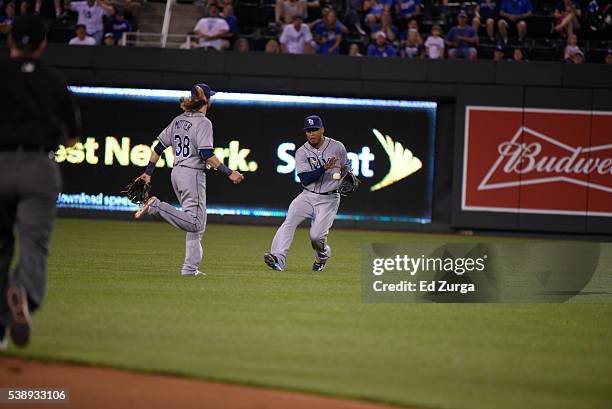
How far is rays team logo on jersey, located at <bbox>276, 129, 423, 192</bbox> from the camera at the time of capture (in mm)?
21891

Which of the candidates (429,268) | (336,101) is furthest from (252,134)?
(429,268)

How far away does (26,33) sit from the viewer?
271 inches

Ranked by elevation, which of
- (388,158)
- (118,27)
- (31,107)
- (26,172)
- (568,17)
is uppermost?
(568,17)

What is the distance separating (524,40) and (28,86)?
16.8 meters

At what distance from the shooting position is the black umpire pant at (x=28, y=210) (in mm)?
6641

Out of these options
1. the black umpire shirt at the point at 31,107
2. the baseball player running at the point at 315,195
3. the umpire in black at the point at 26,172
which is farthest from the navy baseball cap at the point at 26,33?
the baseball player running at the point at 315,195

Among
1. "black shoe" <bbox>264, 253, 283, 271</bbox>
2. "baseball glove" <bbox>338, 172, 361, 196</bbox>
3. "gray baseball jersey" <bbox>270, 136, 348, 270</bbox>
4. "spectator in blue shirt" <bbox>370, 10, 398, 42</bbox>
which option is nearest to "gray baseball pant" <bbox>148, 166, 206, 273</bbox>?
"black shoe" <bbox>264, 253, 283, 271</bbox>

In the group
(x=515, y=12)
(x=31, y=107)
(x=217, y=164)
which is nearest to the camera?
(x=31, y=107)

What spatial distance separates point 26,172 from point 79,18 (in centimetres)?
1615

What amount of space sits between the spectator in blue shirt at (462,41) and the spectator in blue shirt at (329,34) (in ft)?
7.60

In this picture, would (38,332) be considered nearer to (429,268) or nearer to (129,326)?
(129,326)

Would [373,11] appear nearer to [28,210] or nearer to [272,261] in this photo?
[272,261]

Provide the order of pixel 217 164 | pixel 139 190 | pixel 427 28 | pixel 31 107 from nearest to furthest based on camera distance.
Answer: pixel 31 107, pixel 217 164, pixel 139 190, pixel 427 28

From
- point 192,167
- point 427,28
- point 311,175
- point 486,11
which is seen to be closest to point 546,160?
point 486,11
